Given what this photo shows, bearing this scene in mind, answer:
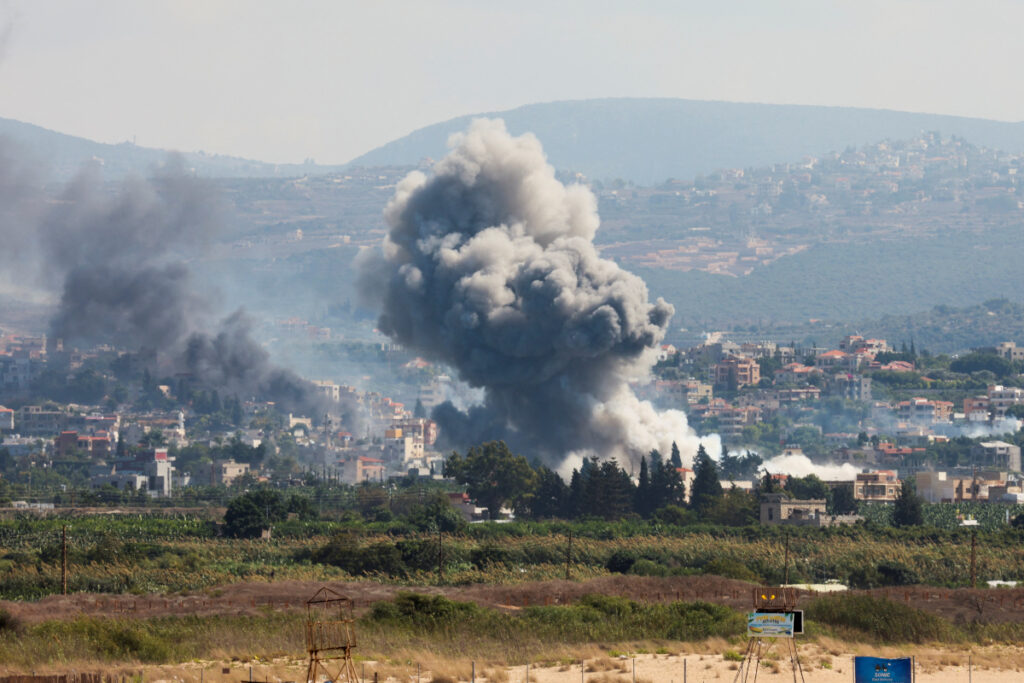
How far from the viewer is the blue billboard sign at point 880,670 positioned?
2800cm

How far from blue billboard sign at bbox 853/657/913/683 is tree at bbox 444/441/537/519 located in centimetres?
6089

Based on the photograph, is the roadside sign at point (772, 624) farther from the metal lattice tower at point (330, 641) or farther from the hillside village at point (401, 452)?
the hillside village at point (401, 452)

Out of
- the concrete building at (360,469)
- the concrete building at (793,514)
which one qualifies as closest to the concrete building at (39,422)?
the concrete building at (360,469)

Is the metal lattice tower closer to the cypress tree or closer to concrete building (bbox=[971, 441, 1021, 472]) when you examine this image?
the cypress tree

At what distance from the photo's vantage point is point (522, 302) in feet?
311

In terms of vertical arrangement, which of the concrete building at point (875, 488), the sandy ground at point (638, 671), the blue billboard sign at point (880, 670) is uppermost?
the concrete building at point (875, 488)

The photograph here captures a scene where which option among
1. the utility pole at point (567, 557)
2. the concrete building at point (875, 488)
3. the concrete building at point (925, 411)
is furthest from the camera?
the concrete building at point (925, 411)

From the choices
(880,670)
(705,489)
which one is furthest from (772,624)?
(705,489)

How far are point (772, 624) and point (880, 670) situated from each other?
6.57 feet

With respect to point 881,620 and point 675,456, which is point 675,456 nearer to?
point 675,456

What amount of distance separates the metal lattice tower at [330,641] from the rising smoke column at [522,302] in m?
45.0

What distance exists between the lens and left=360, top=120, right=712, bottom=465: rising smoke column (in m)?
94.3

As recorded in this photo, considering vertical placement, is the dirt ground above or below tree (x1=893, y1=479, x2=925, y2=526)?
below

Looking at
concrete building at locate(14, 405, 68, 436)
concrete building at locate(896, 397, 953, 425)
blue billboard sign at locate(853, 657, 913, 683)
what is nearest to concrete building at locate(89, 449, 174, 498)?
concrete building at locate(14, 405, 68, 436)
